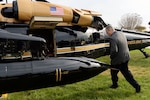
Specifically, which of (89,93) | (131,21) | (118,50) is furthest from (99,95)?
(131,21)

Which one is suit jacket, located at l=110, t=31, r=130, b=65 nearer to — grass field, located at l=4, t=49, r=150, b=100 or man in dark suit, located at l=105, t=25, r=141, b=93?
man in dark suit, located at l=105, t=25, r=141, b=93

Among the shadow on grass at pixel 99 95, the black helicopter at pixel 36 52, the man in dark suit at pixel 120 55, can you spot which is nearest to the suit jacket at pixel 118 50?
the man in dark suit at pixel 120 55

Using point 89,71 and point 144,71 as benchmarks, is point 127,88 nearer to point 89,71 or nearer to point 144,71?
point 89,71

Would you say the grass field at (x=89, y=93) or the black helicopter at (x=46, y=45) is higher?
the black helicopter at (x=46, y=45)

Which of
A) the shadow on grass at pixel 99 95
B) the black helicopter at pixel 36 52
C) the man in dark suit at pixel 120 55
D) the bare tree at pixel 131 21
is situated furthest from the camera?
the bare tree at pixel 131 21

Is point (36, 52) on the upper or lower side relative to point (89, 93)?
upper

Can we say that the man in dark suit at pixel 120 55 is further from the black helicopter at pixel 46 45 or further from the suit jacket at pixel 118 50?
the black helicopter at pixel 46 45

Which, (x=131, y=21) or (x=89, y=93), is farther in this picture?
(x=131, y=21)

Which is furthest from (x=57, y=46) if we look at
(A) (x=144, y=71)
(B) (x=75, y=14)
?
(A) (x=144, y=71)

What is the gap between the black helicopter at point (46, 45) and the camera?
6746 millimetres

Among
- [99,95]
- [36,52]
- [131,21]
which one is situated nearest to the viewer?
[36,52]

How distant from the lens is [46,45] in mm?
9023

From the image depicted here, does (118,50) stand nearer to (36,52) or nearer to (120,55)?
(120,55)

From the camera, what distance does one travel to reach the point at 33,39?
A: 22.9ft
